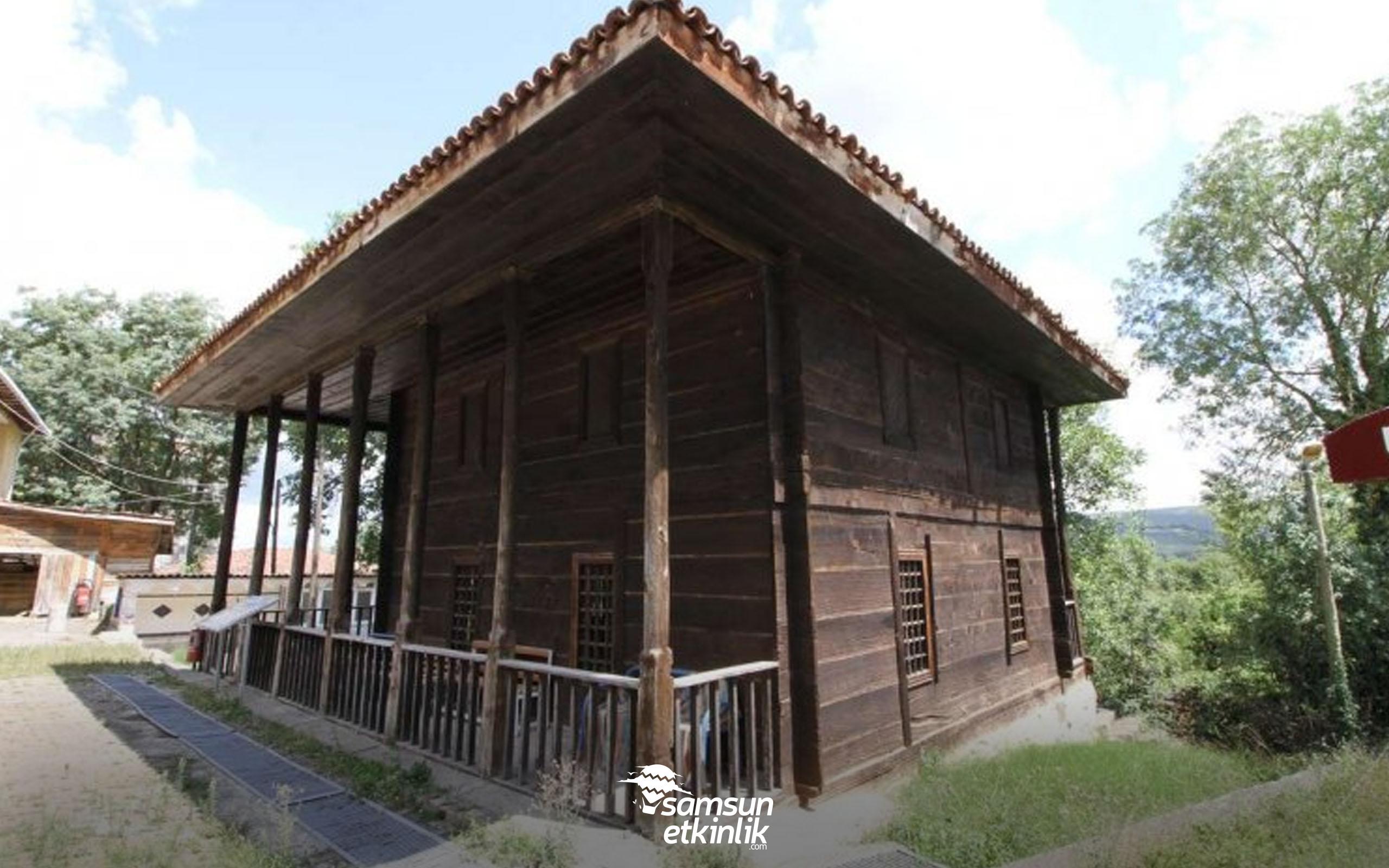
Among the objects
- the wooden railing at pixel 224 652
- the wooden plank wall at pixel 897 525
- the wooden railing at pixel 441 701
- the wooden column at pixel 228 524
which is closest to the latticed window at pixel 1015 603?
the wooden plank wall at pixel 897 525

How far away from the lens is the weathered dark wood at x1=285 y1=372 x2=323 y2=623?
9.11 m

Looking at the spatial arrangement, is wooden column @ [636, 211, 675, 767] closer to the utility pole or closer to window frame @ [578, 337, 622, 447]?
window frame @ [578, 337, 622, 447]

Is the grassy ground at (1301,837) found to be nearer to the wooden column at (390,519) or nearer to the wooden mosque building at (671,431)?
the wooden mosque building at (671,431)

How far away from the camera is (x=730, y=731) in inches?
203

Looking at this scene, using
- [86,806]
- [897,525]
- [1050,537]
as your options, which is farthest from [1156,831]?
[86,806]

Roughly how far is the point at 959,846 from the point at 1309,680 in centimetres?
1335

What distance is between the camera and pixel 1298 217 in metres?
18.5

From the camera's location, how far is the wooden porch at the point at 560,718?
195 inches

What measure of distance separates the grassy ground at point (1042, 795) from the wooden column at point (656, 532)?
1934 millimetres

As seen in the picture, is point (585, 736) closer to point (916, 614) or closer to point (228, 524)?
point (916, 614)

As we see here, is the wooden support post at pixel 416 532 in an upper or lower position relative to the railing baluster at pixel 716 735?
upper

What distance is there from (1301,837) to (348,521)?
9.40 metres

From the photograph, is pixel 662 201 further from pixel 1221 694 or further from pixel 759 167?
pixel 1221 694

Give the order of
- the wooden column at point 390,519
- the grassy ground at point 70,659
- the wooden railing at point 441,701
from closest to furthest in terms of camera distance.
Result: the wooden railing at point 441,701 → the wooden column at point 390,519 → the grassy ground at point 70,659
